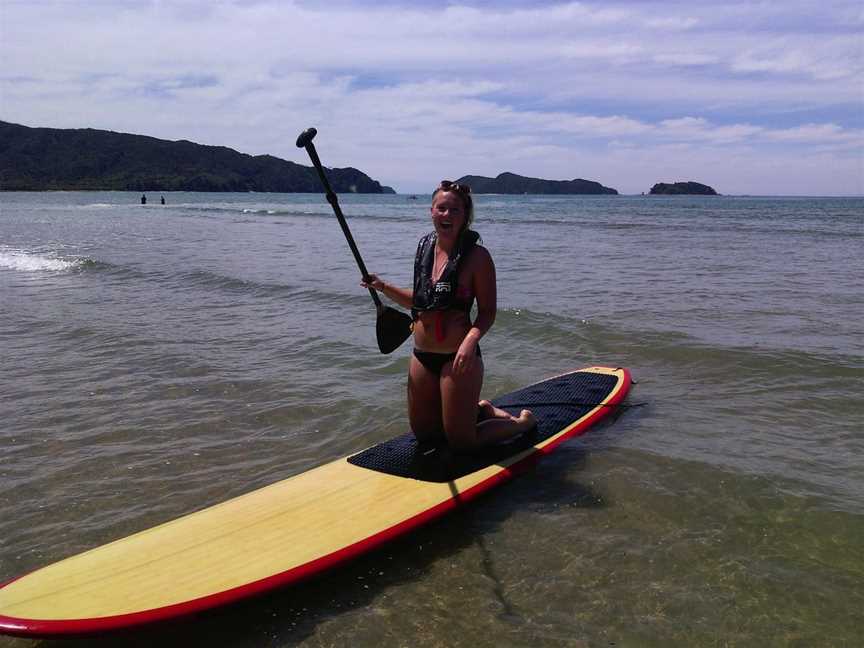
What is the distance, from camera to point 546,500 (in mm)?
4539

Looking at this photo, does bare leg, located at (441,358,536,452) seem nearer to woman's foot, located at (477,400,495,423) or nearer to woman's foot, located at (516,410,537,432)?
woman's foot, located at (477,400,495,423)

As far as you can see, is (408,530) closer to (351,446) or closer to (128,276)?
(351,446)

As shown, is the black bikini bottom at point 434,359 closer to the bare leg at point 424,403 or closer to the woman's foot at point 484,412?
the bare leg at point 424,403

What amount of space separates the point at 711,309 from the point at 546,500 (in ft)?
22.7

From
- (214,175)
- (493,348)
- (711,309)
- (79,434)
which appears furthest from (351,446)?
(214,175)

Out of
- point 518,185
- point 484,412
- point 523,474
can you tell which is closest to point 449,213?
point 484,412

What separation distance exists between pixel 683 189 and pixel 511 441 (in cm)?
15425

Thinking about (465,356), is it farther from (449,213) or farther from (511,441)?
(511,441)

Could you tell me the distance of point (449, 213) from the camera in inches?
171

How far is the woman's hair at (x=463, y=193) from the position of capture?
437 cm

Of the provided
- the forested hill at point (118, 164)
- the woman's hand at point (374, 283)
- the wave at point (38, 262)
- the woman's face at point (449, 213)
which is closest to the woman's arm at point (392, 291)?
the woman's hand at point (374, 283)

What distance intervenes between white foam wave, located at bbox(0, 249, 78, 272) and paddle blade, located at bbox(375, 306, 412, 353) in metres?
13.0

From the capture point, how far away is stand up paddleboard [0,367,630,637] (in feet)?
9.97

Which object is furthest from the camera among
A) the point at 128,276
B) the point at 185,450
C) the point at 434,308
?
the point at 128,276
